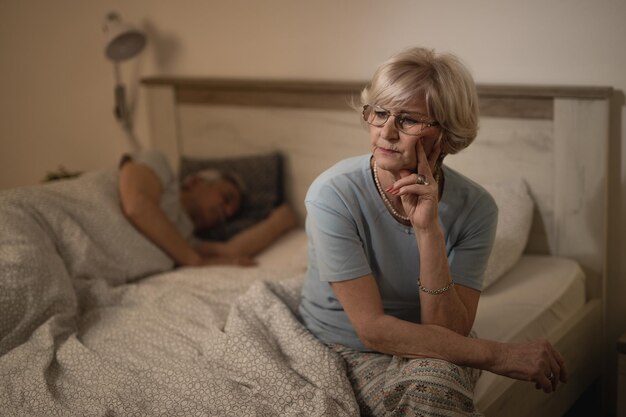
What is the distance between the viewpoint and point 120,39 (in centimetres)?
308

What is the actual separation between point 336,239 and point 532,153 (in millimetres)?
1039

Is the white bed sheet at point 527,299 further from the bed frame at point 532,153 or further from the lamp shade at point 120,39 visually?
the lamp shade at point 120,39

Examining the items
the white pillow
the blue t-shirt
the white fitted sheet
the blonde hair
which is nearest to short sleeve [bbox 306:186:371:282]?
the blue t-shirt

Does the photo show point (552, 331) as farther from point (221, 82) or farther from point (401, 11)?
point (221, 82)

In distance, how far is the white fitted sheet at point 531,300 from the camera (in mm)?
1987

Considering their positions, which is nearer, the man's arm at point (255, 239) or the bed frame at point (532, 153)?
the bed frame at point (532, 153)

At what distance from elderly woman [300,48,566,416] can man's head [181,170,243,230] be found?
1.12 m

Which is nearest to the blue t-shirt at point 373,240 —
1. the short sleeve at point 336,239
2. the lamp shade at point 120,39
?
the short sleeve at point 336,239

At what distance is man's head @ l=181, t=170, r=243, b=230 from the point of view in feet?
9.20

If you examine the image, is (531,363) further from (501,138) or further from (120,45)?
(120,45)

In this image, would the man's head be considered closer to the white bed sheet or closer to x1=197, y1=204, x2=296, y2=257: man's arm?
x1=197, y1=204, x2=296, y2=257: man's arm

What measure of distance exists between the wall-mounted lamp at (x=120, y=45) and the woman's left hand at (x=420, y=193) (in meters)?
1.75

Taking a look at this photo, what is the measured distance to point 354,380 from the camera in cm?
161

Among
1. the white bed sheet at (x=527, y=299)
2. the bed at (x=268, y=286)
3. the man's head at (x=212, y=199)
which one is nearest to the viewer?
the bed at (x=268, y=286)
